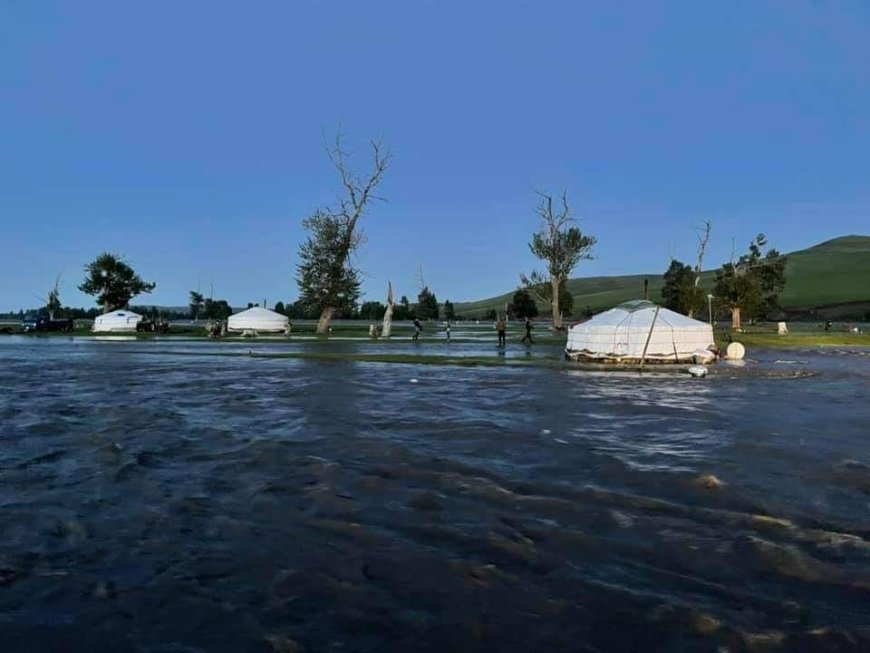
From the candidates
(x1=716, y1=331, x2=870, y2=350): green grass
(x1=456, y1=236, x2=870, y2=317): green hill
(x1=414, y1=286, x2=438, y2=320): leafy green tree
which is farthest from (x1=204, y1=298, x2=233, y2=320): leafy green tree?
(x1=716, y1=331, x2=870, y2=350): green grass

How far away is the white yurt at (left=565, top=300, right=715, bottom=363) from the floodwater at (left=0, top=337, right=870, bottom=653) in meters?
16.9

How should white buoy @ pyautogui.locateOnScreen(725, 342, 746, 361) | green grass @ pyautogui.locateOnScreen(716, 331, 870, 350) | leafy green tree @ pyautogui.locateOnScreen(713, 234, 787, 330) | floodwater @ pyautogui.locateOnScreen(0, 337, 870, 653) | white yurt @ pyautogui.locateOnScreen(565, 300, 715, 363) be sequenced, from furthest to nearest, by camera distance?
leafy green tree @ pyautogui.locateOnScreen(713, 234, 787, 330) → green grass @ pyautogui.locateOnScreen(716, 331, 870, 350) → white yurt @ pyautogui.locateOnScreen(565, 300, 715, 363) → white buoy @ pyautogui.locateOnScreen(725, 342, 746, 361) → floodwater @ pyautogui.locateOnScreen(0, 337, 870, 653)

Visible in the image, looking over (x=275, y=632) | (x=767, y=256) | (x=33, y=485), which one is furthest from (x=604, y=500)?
(x=767, y=256)

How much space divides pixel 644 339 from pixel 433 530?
85.6ft

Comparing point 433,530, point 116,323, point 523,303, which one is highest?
point 523,303

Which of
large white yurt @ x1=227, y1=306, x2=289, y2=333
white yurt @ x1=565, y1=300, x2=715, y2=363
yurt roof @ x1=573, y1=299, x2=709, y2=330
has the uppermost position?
large white yurt @ x1=227, y1=306, x2=289, y2=333

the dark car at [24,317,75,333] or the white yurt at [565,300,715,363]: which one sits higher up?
the dark car at [24,317,75,333]

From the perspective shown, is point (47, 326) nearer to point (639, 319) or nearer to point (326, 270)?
point (326, 270)

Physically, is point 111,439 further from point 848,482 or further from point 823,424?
point 823,424

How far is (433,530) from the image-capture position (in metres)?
6.19

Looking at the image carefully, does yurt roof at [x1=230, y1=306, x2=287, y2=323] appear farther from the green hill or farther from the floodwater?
the green hill

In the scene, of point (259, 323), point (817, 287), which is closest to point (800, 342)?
point (259, 323)

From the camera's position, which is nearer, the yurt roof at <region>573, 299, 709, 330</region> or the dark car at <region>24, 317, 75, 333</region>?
the yurt roof at <region>573, 299, 709, 330</region>

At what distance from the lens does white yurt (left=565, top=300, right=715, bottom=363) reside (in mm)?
30594
